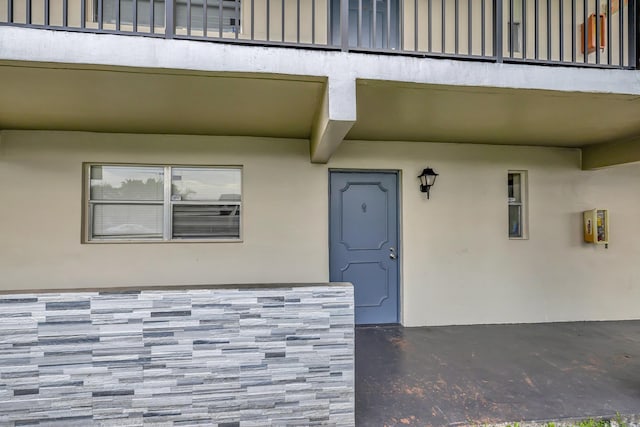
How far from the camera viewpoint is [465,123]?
352 centimetres

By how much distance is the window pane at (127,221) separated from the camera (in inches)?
149

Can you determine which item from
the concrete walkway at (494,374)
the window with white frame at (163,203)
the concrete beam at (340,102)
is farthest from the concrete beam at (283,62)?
the concrete walkway at (494,374)

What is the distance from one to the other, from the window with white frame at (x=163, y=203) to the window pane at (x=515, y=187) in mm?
3454

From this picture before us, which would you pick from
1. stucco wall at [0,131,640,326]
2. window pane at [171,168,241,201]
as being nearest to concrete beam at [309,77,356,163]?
stucco wall at [0,131,640,326]

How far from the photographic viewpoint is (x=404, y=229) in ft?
13.9

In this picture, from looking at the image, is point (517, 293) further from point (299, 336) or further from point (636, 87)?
point (299, 336)

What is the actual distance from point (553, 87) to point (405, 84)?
1173 mm

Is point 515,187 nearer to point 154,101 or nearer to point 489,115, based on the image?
point 489,115

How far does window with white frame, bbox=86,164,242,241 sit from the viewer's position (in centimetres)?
381

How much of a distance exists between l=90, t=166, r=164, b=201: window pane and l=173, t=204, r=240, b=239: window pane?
0.32m

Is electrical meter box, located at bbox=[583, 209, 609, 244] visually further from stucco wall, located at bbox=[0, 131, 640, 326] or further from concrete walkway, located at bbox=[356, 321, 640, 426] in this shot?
concrete walkway, located at bbox=[356, 321, 640, 426]

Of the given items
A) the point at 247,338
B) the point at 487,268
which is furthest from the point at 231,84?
the point at 487,268

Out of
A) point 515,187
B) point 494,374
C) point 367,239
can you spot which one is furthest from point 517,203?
point 494,374

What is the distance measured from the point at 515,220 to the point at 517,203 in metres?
0.22
